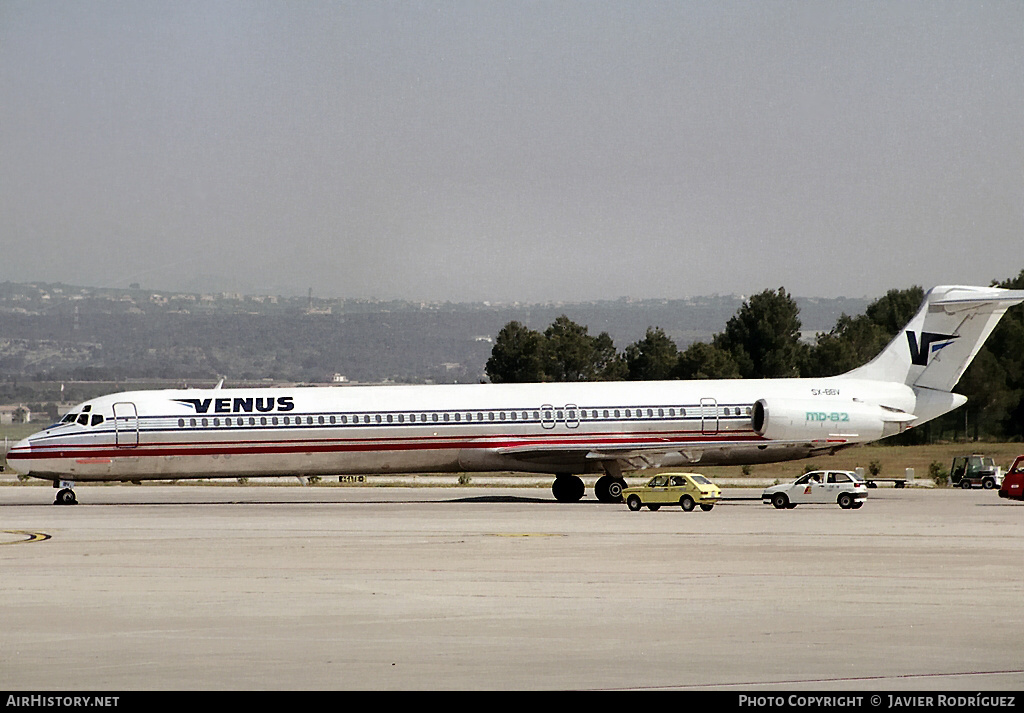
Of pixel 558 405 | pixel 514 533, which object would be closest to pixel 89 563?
pixel 514 533

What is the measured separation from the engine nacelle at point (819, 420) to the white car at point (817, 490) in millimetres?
4935

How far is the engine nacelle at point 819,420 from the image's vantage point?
45281 mm

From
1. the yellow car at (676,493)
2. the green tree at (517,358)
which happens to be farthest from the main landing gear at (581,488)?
the green tree at (517,358)

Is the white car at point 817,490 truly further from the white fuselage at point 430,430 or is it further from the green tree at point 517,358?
the green tree at point 517,358

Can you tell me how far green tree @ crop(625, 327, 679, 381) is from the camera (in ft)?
373

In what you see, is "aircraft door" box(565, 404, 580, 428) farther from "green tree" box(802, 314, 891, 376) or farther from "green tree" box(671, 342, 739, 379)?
"green tree" box(802, 314, 891, 376)

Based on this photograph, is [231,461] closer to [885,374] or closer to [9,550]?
[9,550]

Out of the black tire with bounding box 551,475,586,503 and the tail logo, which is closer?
the black tire with bounding box 551,475,586,503

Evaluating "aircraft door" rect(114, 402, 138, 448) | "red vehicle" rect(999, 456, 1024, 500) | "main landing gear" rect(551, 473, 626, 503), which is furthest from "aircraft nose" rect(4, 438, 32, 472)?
"red vehicle" rect(999, 456, 1024, 500)

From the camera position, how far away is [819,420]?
4566 cm

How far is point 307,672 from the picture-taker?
41.7 feet

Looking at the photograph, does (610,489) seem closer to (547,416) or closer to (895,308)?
(547,416)

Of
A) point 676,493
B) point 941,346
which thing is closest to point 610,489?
point 676,493

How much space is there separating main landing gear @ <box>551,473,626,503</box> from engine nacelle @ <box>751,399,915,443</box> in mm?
5151
